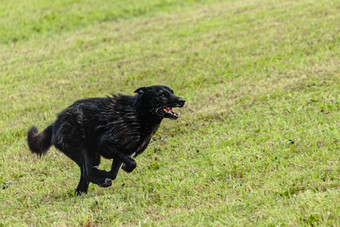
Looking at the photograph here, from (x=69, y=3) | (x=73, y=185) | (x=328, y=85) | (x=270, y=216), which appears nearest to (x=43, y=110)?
(x=73, y=185)

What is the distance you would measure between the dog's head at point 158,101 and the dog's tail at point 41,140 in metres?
1.61

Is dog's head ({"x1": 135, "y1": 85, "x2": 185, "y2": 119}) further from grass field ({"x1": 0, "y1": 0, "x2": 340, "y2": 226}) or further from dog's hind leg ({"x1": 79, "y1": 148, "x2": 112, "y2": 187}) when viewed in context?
dog's hind leg ({"x1": 79, "y1": 148, "x2": 112, "y2": 187})

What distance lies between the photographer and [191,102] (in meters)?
11.8

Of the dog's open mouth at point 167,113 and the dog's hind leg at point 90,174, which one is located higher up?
the dog's open mouth at point 167,113

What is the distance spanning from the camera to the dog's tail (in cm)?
800

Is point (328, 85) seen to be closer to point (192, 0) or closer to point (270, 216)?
point (270, 216)

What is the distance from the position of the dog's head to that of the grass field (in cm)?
99

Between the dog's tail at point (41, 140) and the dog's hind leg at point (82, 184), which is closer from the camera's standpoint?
the dog's hind leg at point (82, 184)

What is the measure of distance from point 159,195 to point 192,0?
18109mm

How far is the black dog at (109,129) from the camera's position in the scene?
7492 millimetres

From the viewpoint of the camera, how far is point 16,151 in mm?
9750

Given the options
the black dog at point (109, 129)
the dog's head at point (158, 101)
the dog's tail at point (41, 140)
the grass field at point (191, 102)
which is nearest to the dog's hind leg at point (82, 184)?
the black dog at point (109, 129)

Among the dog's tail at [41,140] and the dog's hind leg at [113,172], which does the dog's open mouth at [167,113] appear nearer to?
the dog's hind leg at [113,172]

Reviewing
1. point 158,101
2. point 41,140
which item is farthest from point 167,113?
point 41,140
